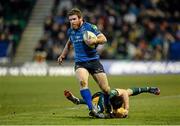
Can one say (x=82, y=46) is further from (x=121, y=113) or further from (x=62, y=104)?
(x=62, y=104)

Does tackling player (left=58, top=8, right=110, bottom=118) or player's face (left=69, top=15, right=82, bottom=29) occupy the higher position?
player's face (left=69, top=15, right=82, bottom=29)

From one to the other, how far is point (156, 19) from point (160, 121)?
22533 millimetres

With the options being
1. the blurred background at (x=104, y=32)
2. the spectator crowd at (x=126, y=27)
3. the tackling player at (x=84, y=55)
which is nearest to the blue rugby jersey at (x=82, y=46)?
the tackling player at (x=84, y=55)

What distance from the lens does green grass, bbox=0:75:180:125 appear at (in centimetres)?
1388

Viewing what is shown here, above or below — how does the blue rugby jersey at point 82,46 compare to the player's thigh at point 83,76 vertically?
above

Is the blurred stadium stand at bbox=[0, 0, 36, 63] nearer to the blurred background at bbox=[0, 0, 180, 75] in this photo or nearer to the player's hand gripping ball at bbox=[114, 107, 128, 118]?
the blurred background at bbox=[0, 0, 180, 75]

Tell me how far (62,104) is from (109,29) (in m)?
16.3

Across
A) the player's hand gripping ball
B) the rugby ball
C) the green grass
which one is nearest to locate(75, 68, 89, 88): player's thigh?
the rugby ball

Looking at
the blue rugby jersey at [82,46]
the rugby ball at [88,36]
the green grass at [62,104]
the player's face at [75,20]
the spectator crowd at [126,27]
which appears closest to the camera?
the green grass at [62,104]

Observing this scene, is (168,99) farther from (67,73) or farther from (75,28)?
(67,73)

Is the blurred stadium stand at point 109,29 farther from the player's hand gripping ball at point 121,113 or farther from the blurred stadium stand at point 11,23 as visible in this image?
the player's hand gripping ball at point 121,113

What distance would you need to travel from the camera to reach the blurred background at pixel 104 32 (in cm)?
3369

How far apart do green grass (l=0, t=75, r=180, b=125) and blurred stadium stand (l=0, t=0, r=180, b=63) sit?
4410 millimetres

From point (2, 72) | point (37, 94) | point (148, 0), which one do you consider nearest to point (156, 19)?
point (148, 0)
